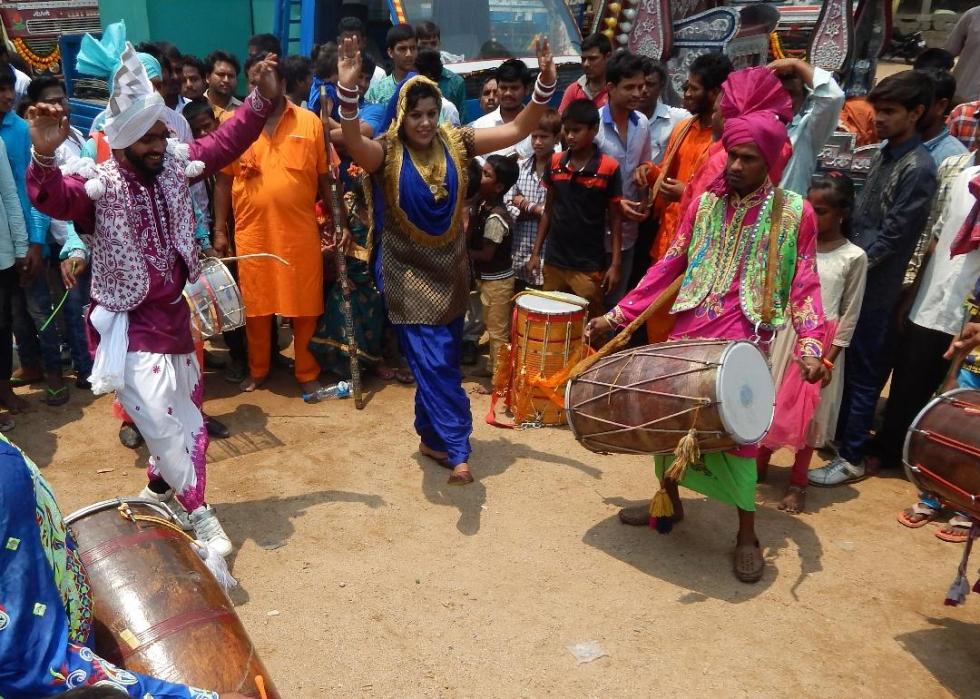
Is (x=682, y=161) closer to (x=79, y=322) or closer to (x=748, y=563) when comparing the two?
(x=748, y=563)

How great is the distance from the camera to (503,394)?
5.65 m

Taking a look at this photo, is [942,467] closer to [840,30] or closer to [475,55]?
[475,55]

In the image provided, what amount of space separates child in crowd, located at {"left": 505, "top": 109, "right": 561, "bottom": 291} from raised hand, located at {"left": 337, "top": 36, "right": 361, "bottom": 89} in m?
1.84

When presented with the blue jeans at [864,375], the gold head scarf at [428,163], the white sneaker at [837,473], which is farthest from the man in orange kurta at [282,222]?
the blue jeans at [864,375]

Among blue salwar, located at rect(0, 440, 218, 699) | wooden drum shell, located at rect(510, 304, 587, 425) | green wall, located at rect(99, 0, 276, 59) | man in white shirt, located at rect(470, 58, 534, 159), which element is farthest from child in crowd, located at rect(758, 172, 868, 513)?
green wall, located at rect(99, 0, 276, 59)

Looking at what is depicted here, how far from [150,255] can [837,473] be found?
3725mm

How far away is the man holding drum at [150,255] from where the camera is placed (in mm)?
3465

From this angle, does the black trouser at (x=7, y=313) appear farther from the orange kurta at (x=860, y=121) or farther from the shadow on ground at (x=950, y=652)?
the orange kurta at (x=860, y=121)

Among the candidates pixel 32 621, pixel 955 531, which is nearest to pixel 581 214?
pixel 955 531

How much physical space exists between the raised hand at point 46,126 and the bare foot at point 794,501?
3747 millimetres

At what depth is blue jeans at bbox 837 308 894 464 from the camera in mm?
4695

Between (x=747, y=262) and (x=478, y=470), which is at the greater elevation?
(x=747, y=262)

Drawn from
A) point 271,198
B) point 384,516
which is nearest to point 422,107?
point 271,198

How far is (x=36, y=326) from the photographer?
18.0 feet
